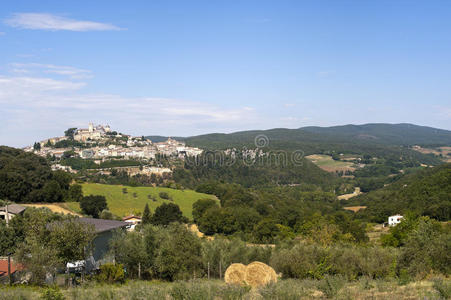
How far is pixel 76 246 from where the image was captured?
1778 centimetres

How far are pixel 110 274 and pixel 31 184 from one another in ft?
136

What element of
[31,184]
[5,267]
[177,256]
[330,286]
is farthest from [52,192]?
[330,286]

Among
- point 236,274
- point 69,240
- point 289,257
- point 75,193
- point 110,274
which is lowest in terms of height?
point 75,193

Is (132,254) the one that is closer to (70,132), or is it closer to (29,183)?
(29,183)

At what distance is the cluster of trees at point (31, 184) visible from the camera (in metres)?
50.7

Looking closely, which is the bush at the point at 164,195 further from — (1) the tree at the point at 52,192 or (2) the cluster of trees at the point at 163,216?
(1) the tree at the point at 52,192

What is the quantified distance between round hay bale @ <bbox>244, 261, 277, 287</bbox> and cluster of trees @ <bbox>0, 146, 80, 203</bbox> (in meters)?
44.3

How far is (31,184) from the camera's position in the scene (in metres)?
53.7

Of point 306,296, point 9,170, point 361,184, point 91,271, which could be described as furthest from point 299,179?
point 306,296

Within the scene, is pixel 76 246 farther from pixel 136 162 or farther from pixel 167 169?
pixel 136 162

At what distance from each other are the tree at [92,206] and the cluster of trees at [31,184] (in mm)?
6167

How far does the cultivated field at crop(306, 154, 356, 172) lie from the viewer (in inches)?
6270

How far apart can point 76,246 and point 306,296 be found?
11696 millimetres

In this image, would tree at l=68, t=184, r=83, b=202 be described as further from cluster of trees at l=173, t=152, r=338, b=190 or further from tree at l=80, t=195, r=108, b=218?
cluster of trees at l=173, t=152, r=338, b=190
